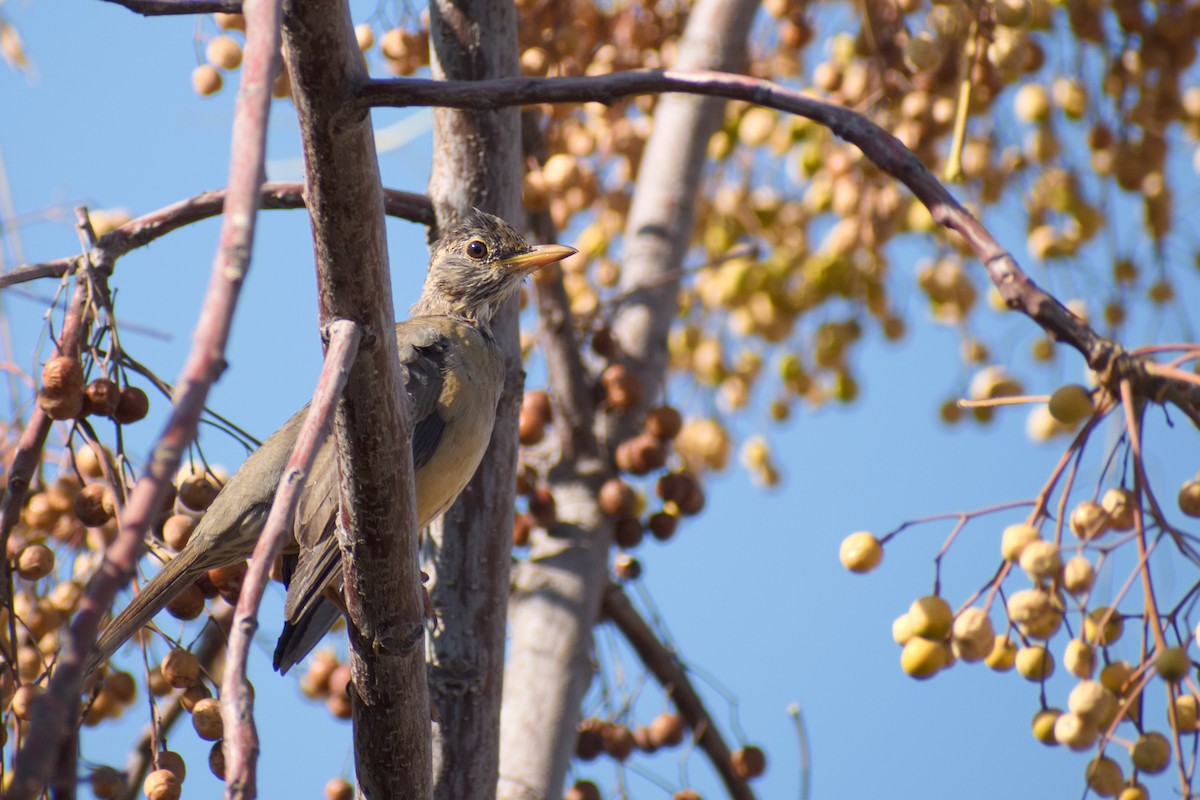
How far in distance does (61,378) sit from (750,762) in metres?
2.70

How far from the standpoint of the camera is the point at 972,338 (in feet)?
19.5

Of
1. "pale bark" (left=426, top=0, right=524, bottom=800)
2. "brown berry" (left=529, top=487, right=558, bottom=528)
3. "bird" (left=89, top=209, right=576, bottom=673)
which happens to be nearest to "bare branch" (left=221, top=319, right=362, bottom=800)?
"bird" (left=89, top=209, right=576, bottom=673)

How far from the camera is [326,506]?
315 centimetres

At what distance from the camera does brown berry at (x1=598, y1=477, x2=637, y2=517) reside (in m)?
4.30

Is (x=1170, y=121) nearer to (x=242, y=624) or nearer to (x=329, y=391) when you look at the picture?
(x=329, y=391)

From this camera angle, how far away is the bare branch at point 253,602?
126 cm

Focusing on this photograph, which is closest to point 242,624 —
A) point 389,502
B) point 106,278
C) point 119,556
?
point 119,556

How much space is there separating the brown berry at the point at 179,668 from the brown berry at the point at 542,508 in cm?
174

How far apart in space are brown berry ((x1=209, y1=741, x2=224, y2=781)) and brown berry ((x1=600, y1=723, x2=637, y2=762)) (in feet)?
6.06

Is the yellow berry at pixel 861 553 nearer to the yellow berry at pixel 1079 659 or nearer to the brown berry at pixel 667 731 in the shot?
the yellow berry at pixel 1079 659

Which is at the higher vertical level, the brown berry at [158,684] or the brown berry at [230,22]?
the brown berry at [230,22]

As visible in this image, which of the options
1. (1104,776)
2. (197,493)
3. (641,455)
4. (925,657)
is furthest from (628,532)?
(1104,776)

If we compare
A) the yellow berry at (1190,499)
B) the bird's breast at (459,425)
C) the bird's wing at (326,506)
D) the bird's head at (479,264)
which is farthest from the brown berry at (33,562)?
the yellow berry at (1190,499)

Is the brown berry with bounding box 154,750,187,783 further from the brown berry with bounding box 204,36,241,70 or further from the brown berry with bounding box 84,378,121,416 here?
the brown berry with bounding box 204,36,241,70
